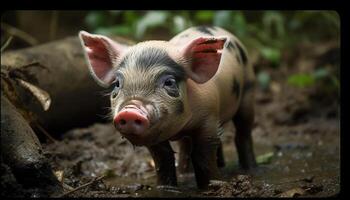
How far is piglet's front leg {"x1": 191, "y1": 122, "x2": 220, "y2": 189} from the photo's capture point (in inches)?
174

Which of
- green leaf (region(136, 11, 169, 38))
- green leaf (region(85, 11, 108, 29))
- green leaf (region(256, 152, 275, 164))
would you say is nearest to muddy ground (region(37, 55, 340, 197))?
green leaf (region(256, 152, 275, 164))

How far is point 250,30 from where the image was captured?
9.07m

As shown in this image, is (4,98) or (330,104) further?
(330,104)

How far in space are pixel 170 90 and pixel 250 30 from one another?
208 inches

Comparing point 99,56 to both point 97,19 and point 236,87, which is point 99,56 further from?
point 97,19

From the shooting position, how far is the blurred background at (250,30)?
7.80m

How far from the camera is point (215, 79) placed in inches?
183

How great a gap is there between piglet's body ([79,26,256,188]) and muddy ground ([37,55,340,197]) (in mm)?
321

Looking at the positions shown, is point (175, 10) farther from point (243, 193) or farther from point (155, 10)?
point (243, 193)

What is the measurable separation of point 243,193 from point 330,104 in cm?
421

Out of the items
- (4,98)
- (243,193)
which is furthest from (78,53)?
(243,193)

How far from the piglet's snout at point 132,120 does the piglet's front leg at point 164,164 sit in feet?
2.82

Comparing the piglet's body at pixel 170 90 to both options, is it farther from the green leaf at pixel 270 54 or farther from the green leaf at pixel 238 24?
the green leaf at pixel 270 54

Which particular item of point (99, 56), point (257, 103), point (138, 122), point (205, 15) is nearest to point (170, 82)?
point (138, 122)
